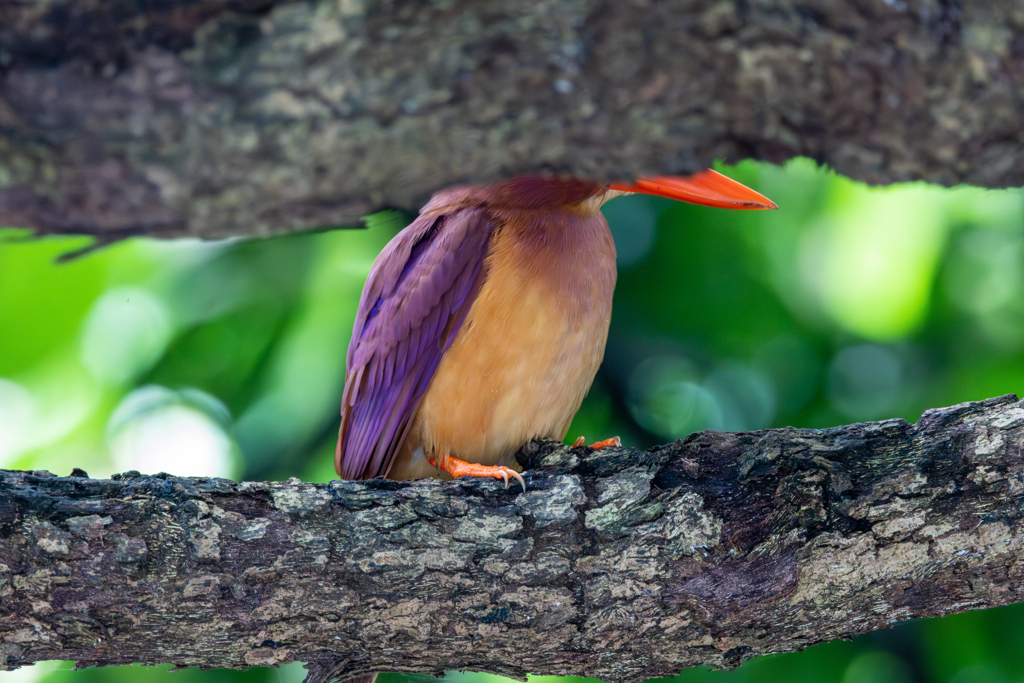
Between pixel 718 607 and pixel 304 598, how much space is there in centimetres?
76

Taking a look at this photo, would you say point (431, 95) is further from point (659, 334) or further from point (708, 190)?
point (659, 334)

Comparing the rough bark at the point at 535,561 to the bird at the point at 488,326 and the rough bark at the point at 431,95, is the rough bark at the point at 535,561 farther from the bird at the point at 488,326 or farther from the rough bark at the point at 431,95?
the rough bark at the point at 431,95

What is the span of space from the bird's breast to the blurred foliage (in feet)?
5.10

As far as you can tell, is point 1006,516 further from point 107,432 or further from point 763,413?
point 107,432

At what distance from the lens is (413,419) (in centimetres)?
216

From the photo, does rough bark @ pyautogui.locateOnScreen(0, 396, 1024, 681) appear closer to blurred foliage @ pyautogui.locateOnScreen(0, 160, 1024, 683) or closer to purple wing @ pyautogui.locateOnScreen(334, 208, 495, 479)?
purple wing @ pyautogui.locateOnScreen(334, 208, 495, 479)

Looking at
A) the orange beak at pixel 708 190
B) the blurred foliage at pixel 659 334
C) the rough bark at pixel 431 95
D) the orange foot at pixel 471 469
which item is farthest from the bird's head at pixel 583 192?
the blurred foliage at pixel 659 334

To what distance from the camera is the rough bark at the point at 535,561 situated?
1409 mm

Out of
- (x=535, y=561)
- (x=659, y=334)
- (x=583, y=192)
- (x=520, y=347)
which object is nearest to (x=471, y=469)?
(x=520, y=347)

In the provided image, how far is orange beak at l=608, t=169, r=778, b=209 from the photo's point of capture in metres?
2.10

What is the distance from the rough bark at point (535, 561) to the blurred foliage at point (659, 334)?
211cm

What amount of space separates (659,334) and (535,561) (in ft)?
7.82

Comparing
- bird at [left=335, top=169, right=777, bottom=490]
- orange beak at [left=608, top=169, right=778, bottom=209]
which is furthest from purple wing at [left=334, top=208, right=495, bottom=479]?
orange beak at [left=608, top=169, right=778, bottom=209]

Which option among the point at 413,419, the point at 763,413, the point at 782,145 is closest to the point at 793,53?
the point at 782,145
